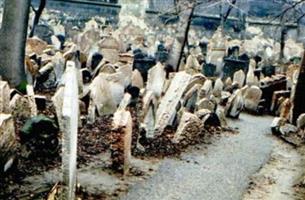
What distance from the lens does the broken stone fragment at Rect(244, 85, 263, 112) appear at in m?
11.7

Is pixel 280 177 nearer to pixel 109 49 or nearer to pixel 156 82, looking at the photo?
pixel 156 82

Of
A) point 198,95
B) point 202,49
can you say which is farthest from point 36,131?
point 202,49

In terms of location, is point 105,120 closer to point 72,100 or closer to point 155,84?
point 155,84

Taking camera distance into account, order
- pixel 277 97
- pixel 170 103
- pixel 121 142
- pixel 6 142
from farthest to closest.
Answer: pixel 277 97 → pixel 170 103 → pixel 121 142 → pixel 6 142

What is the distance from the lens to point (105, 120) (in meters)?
8.80

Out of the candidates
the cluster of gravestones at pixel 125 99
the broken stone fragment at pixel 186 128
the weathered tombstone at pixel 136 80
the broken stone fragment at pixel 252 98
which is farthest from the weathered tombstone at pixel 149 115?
the broken stone fragment at pixel 252 98

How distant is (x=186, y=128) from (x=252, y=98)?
399 centimetres

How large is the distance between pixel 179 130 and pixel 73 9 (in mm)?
19733

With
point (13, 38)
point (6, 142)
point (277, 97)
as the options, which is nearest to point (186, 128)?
point (6, 142)

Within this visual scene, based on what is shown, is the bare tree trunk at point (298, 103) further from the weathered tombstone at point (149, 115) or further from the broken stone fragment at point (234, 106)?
the weathered tombstone at point (149, 115)

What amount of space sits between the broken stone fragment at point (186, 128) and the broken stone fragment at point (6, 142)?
3.03m

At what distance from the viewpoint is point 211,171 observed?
6.94 m

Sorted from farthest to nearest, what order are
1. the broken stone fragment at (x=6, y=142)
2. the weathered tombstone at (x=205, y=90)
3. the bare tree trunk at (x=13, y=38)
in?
the weathered tombstone at (x=205, y=90) < the bare tree trunk at (x=13, y=38) < the broken stone fragment at (x=6, y=142)

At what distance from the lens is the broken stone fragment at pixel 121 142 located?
6.19 meters
